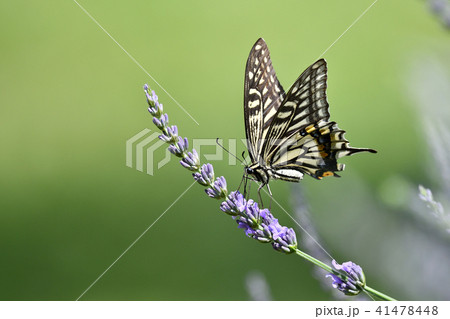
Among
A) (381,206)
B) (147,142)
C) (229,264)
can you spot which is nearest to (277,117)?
(381,206)

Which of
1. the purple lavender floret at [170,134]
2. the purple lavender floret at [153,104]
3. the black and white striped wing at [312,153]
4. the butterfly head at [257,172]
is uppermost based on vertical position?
the black and white striped wing at [312,153]

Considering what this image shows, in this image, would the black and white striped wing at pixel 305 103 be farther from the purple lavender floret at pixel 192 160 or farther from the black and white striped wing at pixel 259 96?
the purple lavender floret at pixel 192 160

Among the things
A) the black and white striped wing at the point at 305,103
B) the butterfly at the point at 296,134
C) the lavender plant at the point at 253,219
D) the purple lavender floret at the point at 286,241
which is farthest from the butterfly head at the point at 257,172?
the purple lavender floret at the point at 286,241

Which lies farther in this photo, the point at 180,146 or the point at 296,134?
the point at 296,134

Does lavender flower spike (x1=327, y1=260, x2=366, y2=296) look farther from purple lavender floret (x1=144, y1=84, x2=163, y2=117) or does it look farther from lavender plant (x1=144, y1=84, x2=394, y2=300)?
purple lavender floret (x1=144, y1=84, x2=163, y2=117)

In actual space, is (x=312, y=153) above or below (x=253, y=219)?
above

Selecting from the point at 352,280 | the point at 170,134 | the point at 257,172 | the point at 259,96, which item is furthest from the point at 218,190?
the point at 259,96

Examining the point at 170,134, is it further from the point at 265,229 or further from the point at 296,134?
the point at 296,134
